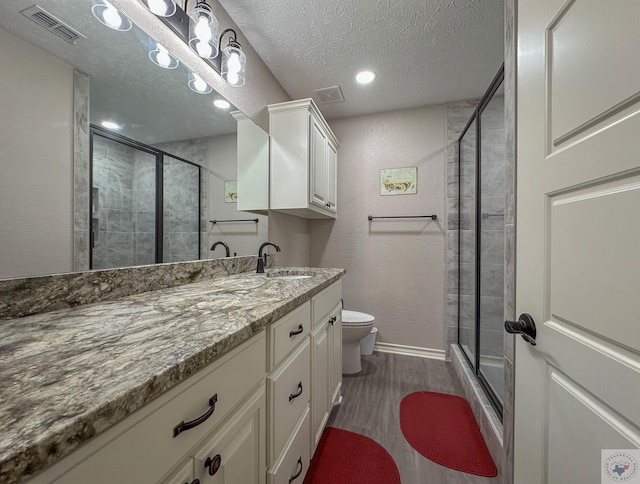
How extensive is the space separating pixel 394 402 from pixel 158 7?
8.08ft

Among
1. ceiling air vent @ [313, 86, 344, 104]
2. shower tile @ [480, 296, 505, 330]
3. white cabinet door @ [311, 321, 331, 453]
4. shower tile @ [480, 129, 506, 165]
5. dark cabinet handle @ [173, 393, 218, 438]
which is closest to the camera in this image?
dark cabinet handle @ [173, 393, 218, 438]

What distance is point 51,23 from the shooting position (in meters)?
0.76

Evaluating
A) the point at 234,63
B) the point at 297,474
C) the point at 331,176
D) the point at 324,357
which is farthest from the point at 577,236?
the point at 331,176

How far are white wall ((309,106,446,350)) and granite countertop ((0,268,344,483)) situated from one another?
72.3 inches

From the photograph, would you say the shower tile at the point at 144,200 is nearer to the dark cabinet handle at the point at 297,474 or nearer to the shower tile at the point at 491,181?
the dark cabinet handle at the point at 297,474

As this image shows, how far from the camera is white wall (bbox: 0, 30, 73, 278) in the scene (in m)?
0.68

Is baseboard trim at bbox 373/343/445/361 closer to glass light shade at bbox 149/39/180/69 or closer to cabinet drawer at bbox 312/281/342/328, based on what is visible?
cabinet drawer at bbox 312/281/342/328

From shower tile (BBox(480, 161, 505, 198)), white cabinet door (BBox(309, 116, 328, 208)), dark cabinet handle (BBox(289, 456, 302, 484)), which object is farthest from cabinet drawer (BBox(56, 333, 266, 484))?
shower tile (BBox(480, 161, 505, 198))

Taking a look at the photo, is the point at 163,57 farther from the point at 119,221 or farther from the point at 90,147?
the point at 119,221

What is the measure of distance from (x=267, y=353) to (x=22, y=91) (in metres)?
1.00

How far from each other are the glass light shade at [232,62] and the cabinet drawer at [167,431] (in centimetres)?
145

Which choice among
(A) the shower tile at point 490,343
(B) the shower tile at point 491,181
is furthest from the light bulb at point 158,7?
(A) the shower tile at point 490,343

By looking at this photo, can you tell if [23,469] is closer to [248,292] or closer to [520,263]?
[248,292]

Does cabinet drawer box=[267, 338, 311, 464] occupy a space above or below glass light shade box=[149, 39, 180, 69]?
below
